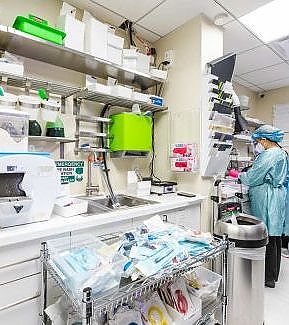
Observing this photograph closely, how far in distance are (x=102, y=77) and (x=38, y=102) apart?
851mm

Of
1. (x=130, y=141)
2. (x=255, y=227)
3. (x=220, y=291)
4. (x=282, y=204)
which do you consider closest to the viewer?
(x=220, y=291)

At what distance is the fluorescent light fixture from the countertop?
1.92 m

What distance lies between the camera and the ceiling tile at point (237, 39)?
242 cm

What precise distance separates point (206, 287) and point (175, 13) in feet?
7.49

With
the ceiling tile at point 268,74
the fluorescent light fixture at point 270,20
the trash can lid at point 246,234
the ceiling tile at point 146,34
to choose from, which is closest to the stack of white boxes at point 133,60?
the ceiling tile at point 146,34

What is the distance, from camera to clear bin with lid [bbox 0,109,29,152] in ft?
4.22

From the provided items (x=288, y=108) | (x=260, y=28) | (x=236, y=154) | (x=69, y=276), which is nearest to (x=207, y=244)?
(x=69, y=276)

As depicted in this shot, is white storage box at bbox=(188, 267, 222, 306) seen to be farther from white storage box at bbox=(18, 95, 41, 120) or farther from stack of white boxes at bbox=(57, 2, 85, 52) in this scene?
stack of white boxes at bbox=(57, 2, 85, 52)

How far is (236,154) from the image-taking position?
357cm

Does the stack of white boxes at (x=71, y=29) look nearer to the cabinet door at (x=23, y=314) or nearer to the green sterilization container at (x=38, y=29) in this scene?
the green sterilization container at (x=38, y=29)

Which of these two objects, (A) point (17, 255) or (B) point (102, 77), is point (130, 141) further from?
(A) point (17, 255)

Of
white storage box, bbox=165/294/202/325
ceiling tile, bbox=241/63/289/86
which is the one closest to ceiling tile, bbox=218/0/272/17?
ceiling tile, bbox=241/63/289/86

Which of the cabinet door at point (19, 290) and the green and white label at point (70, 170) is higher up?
the green and white label at point (70, 170)

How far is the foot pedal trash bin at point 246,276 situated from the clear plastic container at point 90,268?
99cm
